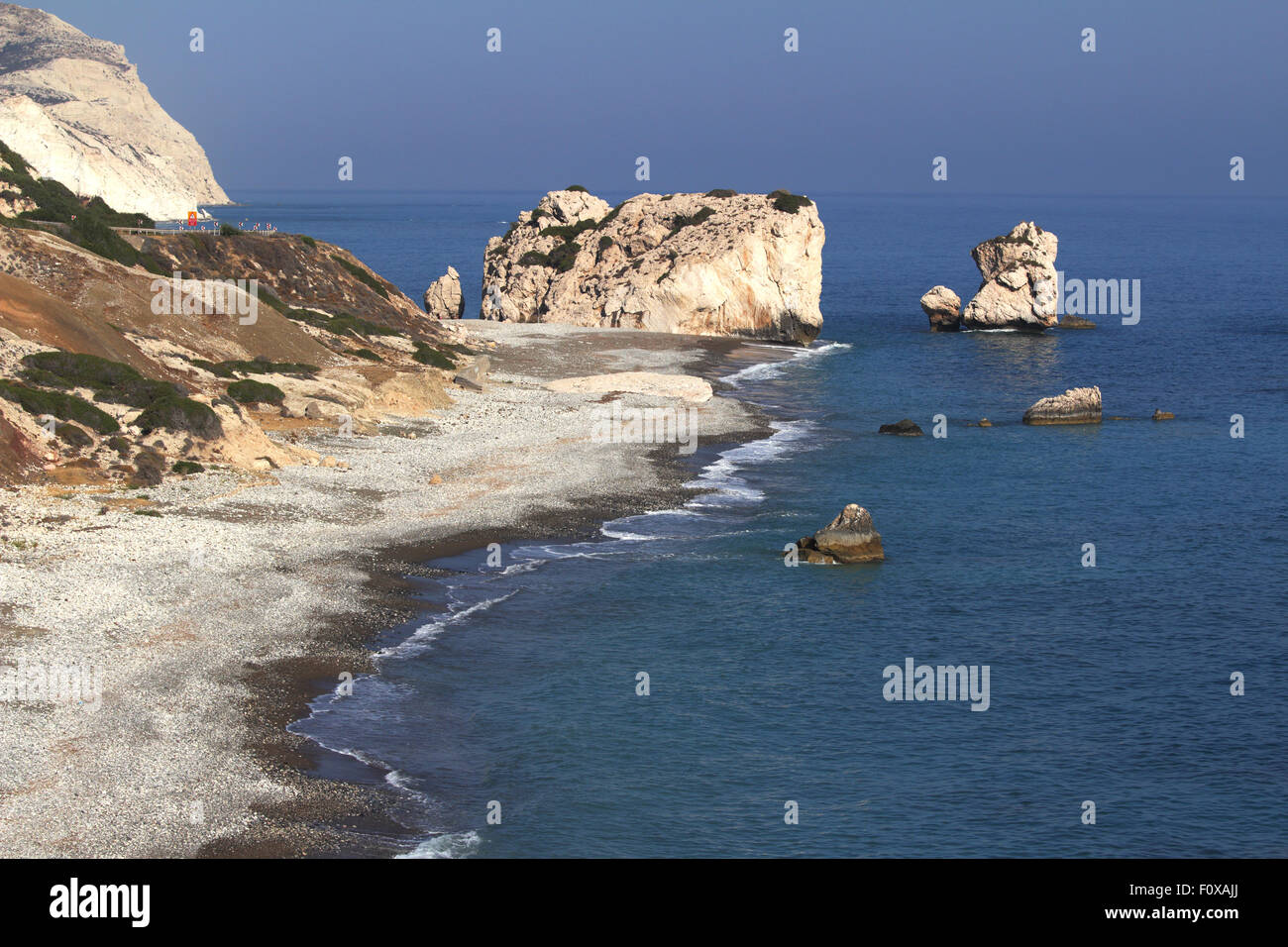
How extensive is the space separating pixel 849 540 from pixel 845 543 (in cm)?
18

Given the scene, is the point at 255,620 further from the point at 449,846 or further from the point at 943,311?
the point at 943,311

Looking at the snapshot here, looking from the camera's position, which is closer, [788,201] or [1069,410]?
[1069,410]

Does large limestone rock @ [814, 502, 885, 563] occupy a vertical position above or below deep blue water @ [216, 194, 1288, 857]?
above

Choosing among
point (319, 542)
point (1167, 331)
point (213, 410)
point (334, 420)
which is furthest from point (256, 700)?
point (1167, 331)

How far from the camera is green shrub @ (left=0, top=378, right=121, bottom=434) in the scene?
41219 millimetres

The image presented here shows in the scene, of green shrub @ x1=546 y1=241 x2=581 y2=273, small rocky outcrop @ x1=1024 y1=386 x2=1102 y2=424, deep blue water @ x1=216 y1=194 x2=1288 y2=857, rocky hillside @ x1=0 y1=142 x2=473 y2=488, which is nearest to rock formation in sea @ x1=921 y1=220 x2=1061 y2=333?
green shrub @ x1=546 y1=241 x2=581 y2=273

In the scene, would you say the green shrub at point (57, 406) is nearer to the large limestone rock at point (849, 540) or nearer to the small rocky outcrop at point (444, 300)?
the large limestone rock at point (849, 540)

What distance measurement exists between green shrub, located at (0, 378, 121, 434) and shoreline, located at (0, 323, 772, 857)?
3.93 meters

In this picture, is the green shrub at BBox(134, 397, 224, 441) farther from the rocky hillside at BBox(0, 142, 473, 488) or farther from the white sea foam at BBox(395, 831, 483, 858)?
the white sea foam at BBox(395, 831, 483, 858)

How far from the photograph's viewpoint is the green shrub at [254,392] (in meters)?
53.7

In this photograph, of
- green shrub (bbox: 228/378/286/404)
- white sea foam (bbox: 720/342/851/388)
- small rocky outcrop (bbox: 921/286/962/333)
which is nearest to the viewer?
green shrub (bbox: 228/378/286/404)

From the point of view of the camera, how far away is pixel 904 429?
62.7 metres

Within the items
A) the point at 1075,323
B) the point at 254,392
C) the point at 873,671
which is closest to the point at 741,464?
the point at 254,392
